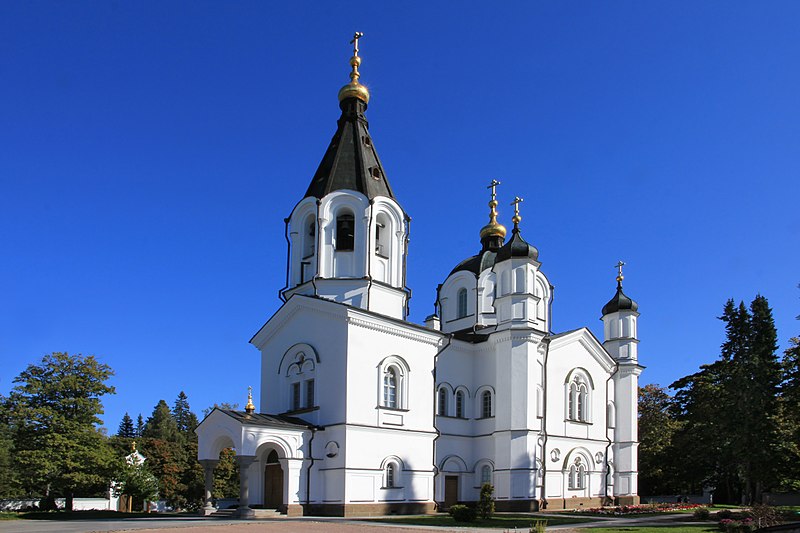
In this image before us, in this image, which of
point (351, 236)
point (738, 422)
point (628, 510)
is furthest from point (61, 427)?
point (738, 422)

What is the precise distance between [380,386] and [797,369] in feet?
72.2

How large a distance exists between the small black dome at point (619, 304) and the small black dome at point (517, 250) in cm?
874

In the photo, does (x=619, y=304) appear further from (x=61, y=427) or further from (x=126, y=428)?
(x=126, y=428)

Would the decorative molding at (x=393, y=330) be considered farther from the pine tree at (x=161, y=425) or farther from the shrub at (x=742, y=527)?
the pine tree at (x=161, y=425)

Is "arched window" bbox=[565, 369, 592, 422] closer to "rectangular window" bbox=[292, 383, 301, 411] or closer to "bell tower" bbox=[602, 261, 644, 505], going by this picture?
"bell tower" bbox=[602, 261, 644, 505]

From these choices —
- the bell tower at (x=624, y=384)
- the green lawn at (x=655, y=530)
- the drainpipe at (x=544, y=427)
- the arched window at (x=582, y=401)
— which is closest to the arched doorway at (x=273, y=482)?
the drainpipe at (x=544, y=427)

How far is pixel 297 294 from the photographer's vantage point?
28047 mm

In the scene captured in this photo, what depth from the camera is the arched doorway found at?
85.9 ft

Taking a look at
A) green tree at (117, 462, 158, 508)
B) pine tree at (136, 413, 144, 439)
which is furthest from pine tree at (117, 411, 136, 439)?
green tree at (117, 462, 158, 508)

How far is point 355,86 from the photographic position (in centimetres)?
3188

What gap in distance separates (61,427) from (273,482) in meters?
11.6

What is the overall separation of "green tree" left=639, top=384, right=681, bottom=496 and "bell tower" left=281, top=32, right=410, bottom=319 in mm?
22710

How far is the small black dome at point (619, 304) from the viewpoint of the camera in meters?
37.3

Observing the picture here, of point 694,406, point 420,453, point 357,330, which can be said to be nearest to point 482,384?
point 420,453
